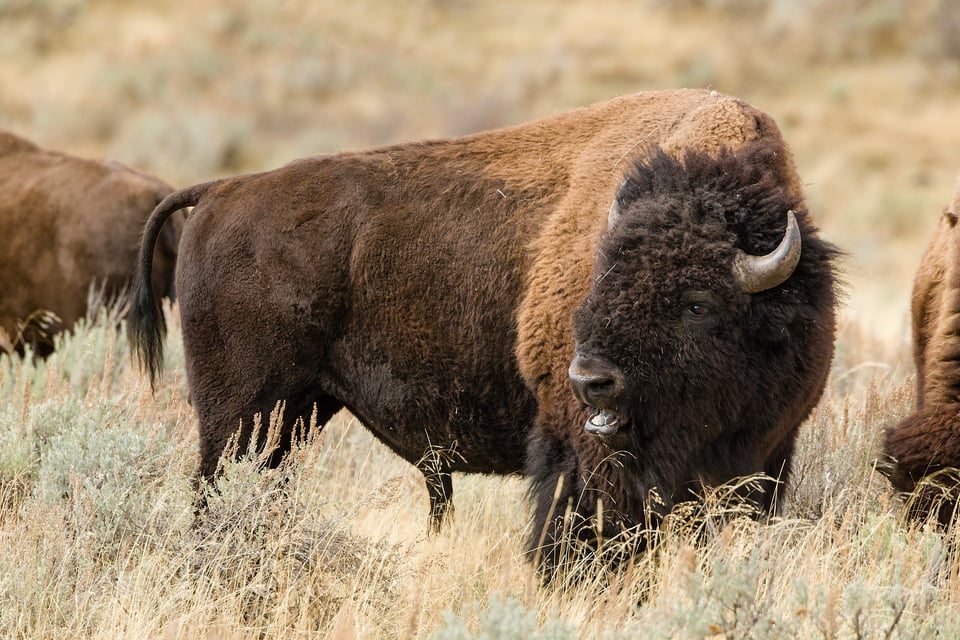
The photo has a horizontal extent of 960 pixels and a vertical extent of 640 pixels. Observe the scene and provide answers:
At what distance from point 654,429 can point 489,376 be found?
0.79m

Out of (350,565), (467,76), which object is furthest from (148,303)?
(467,76)

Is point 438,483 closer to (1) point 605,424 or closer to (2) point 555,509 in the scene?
(2) point 555,509

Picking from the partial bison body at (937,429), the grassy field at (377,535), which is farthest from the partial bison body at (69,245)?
the partial bison body at (937,429)

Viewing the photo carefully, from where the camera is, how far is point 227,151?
21750mm

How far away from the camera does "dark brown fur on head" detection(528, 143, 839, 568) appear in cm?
392

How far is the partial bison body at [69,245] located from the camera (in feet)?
23.2

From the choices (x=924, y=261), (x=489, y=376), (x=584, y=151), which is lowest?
(x=489, y=376)

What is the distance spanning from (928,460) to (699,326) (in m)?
1.13

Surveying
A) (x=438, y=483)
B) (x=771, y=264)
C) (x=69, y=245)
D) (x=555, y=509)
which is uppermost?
(x=771, y=264)

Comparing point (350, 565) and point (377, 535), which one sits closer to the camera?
point (350, 565)

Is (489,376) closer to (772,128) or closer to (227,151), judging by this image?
(772,128)

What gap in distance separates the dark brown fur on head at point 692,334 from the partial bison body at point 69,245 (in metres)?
3.87

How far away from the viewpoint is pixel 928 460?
14.0 ft

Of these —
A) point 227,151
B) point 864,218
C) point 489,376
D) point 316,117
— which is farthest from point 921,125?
point 489,376
